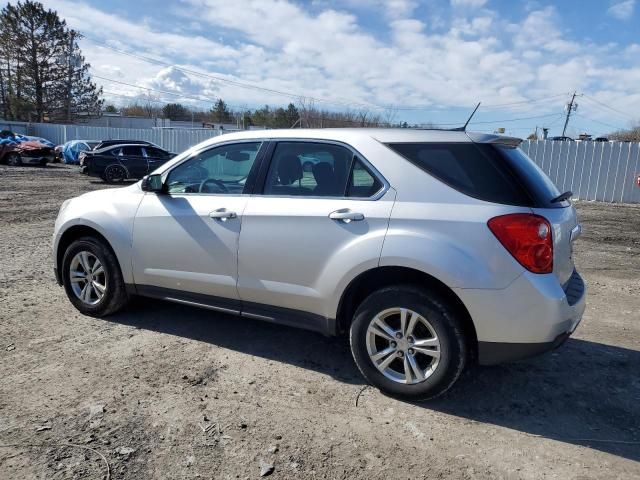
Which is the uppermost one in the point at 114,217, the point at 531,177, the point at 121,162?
the point at 531,177

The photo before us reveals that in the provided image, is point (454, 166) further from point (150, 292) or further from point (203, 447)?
point (150, 292)

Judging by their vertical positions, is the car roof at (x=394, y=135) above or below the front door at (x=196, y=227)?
above

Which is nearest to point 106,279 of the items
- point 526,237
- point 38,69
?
point 526,237

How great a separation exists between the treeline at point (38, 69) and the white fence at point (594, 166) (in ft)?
173

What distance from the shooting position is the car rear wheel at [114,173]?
19.0 metres

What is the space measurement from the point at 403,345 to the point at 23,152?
26.8 m

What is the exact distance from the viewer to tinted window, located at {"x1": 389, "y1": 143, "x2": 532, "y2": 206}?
312 cm

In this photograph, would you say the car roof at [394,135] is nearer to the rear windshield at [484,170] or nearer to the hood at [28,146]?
the rear windshield at [484,170]

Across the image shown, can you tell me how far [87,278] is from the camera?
189 inches

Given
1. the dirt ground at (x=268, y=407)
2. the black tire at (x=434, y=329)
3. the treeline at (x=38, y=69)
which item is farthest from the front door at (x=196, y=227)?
the treeline at (x=38, y=69)

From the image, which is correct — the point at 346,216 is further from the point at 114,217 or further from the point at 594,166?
the point at 594,166

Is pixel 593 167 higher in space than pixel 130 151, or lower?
higher

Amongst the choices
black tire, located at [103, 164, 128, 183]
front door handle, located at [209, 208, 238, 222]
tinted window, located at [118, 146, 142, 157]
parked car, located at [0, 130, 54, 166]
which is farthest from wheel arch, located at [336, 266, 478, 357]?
parked car, located at [0, 130, 54, 166]

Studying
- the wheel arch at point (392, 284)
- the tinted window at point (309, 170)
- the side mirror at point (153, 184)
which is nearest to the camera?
the wheel arch at point (392, 284)
